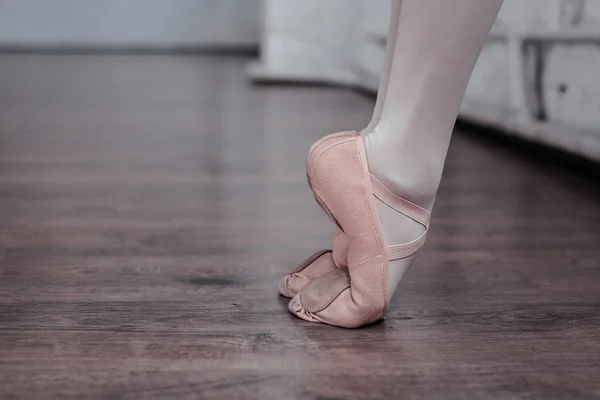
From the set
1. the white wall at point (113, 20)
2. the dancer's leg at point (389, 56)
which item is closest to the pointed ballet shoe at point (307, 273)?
the dancer's leg at point (389, 56)

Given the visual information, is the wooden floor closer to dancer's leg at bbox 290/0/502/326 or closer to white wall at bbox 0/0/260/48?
dancer's leg at bbox 290/0/502/326

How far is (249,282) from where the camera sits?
895 millimetres

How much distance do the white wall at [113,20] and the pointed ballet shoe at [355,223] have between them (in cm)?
578

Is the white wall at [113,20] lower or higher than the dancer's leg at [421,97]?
lower

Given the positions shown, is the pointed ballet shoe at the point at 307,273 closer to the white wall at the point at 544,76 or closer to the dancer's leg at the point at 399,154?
the dancer's leg at the point at 399,154

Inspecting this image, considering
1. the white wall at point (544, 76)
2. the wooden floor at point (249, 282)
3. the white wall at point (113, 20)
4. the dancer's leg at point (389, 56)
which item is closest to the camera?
the wooden floor at point (249, 282)

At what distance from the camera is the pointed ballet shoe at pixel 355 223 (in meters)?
0.73

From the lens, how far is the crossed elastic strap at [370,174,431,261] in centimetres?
74

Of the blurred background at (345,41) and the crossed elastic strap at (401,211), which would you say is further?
the blurred background at (345,41)

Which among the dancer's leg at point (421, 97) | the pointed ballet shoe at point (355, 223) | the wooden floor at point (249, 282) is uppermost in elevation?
the dancer's leg at point (421, 97)

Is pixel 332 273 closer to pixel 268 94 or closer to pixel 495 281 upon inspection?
pixel 495 281

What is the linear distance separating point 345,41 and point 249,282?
11.1 ft

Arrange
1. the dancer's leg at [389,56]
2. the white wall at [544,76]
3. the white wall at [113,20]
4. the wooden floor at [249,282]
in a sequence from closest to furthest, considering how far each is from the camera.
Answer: the wooden floor at [249,282]
the dancer's leg at [389,56]
the white wall at [544,76]
the white wall at [113,20]

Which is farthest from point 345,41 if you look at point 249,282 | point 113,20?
point 249,282
